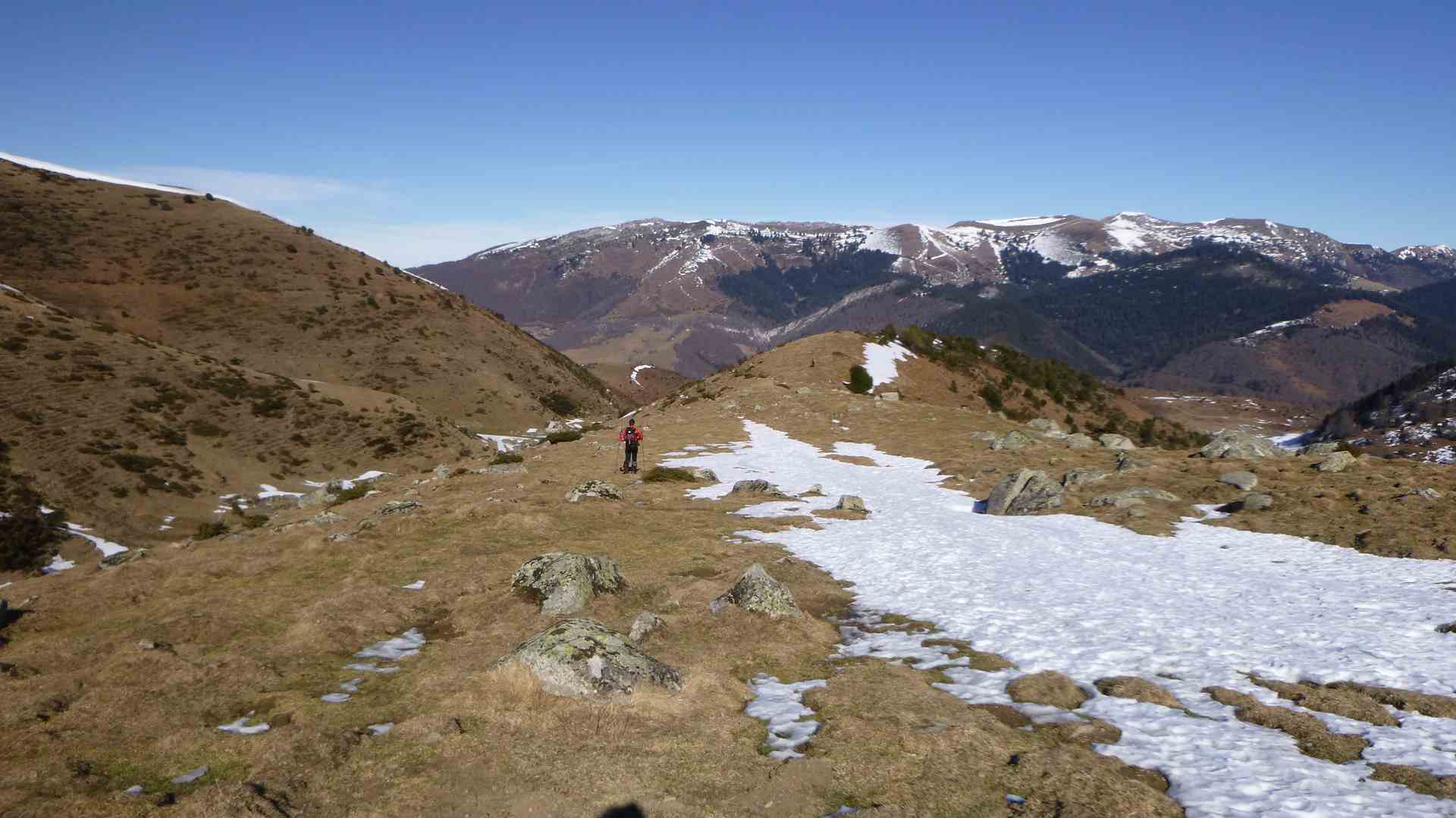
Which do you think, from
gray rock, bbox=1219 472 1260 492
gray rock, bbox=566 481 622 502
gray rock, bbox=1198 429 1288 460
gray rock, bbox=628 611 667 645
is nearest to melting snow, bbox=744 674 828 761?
gray rock, bbox=628 611 667 645

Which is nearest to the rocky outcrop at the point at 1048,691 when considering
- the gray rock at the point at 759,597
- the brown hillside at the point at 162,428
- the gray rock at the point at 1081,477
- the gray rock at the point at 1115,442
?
the gray rock at the point at 759,597

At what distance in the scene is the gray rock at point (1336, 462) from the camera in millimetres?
28641

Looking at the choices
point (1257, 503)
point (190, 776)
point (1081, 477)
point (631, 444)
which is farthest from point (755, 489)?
point (190, 776)

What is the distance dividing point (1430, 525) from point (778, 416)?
125 feet

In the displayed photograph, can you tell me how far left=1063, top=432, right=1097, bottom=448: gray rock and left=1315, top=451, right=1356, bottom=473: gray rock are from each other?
41.2 ft

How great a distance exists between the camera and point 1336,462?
29.0 metres

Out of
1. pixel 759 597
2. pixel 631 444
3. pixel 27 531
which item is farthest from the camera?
pixel 27 531

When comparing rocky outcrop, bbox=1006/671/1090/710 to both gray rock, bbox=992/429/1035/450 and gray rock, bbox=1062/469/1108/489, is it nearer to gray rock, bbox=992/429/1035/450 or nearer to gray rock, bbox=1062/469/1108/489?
gray rock, bbox=1062/469/1108/489

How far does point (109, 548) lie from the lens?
38781mm

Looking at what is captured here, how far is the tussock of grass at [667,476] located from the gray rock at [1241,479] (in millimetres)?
21990

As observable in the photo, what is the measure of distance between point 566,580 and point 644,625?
9.05ft

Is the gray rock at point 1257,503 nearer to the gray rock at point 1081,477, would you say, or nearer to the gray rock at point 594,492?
the gray rock at point 1081,477

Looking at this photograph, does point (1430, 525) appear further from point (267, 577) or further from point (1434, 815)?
point (267, 577)

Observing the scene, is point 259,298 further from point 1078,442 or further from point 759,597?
point 759,597
